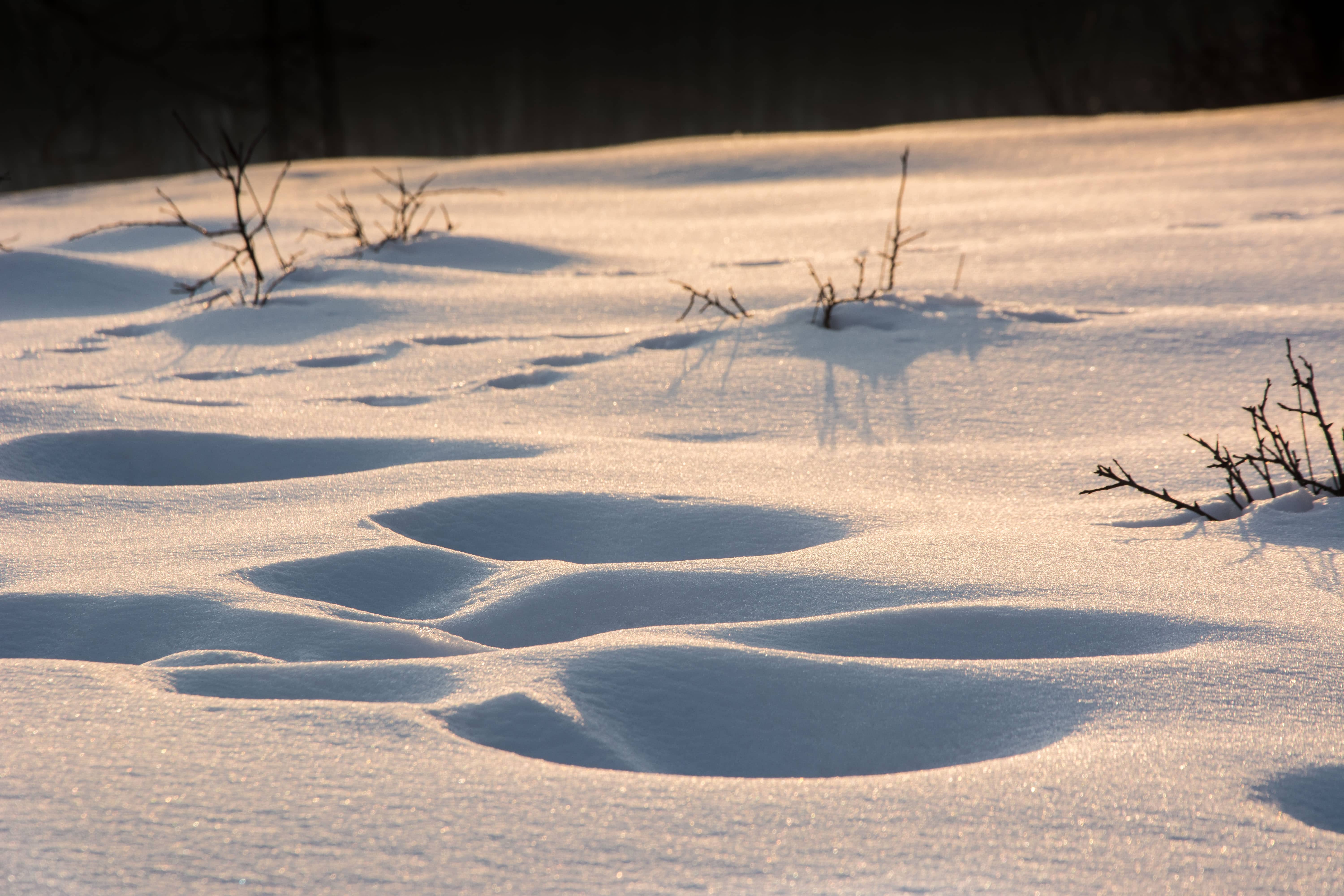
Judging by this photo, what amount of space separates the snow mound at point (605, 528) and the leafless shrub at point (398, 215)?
2178mm

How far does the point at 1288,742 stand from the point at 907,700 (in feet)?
1.11

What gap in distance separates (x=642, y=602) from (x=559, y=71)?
16.2 metres

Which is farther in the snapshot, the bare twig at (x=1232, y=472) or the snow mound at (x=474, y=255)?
the snow mound at (x=474, y=255)

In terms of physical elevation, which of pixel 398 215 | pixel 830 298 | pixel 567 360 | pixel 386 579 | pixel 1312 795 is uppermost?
pixel 398 215

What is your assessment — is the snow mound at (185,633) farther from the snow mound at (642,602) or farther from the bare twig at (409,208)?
the bare twig at (409,208)

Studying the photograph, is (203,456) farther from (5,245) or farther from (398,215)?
(398,215)

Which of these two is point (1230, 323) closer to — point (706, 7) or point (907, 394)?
point (907, 394)

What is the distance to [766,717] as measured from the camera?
103cm

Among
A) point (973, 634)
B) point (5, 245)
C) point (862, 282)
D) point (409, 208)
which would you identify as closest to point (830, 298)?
point (862, 282)

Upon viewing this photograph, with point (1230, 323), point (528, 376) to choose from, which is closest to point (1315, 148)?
point (1230, 323)

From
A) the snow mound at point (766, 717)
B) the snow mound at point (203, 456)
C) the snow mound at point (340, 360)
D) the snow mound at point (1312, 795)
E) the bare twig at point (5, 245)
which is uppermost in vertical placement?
the bare twig at point (5, 245)

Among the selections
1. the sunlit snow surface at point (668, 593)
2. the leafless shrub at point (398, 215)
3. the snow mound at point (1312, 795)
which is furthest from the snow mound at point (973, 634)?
the leafless shrub at point (398, 215)

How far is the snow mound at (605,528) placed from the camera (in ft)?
4.92

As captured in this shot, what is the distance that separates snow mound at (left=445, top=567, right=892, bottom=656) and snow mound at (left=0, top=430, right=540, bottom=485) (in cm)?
62
